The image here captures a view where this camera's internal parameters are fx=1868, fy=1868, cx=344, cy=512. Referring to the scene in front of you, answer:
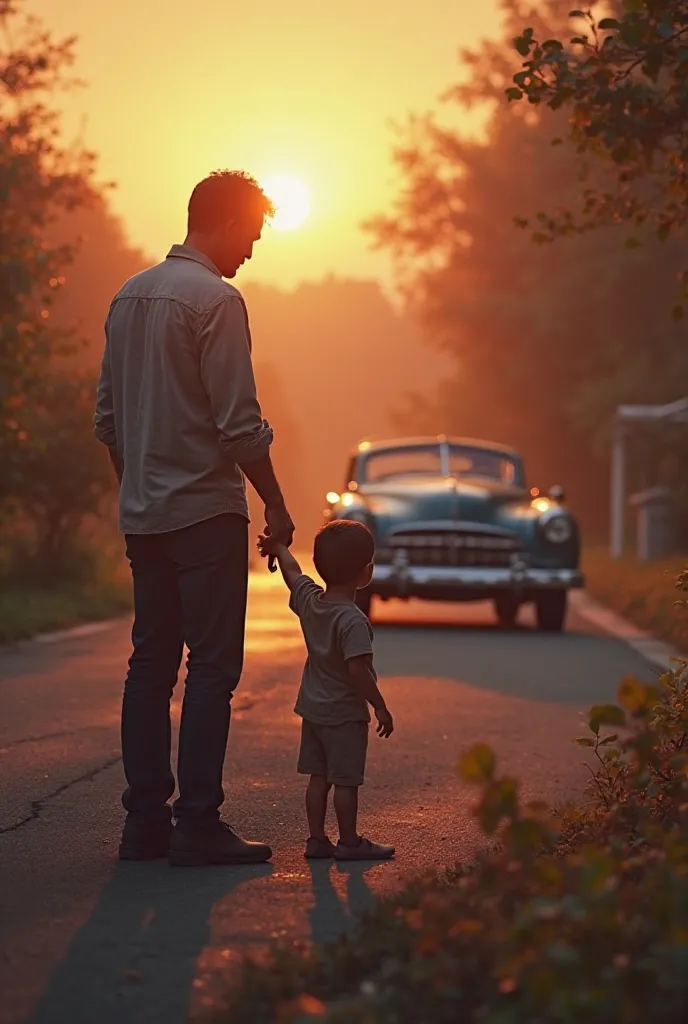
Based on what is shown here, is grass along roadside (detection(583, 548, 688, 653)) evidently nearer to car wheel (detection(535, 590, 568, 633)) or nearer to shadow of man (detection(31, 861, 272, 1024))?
car wheel (detection(535, 590, 568, 633))

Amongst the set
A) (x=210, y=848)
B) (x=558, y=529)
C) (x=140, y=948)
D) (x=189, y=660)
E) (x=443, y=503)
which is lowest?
(x=140, y=948)

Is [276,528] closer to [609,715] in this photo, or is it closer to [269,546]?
[269,546]

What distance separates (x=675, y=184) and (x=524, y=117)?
43.6 metres

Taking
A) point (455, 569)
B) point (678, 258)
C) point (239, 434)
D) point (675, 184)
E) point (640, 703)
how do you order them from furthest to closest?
1. point (678, 258)
2. point (455, 569)
3. point (675, 184)
4. point (239, 434)
5. point (640, 703)

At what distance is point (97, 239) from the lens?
2089 inches

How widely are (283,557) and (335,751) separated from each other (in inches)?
23.1

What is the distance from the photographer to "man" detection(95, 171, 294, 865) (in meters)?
5.27

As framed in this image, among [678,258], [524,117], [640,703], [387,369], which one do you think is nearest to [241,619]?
[640,703]

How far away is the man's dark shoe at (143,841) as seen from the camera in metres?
5.31

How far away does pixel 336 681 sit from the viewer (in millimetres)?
5492

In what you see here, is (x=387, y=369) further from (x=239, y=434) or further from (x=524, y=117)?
(x=239, y=434)

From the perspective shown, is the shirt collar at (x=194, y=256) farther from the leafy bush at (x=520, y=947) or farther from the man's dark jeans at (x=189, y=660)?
the leafy bush at (x=520, y=947)

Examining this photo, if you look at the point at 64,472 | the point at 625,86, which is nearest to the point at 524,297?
the point at 64,472

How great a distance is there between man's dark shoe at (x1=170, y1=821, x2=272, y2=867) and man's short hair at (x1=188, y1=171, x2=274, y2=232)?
1762mm
